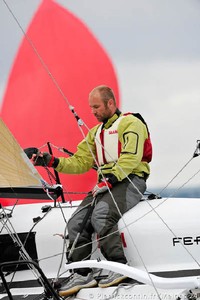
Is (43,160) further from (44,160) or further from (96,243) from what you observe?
(96,243)

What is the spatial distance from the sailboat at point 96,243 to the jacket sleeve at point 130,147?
0.19m

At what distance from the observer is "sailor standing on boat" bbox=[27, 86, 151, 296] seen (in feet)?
9.12

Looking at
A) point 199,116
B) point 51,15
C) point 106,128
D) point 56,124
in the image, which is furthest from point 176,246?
point 51,15

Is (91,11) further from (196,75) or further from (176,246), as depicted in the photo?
(176,246)

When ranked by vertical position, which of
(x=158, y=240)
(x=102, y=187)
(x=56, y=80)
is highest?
(x=56, y=80)

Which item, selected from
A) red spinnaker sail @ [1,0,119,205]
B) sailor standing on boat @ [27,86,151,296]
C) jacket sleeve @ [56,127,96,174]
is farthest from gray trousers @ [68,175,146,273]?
red spinnaker sail @ [1,0,119,205]

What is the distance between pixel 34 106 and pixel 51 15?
0.75m

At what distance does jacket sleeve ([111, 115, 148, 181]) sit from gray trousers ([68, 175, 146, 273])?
65 mm

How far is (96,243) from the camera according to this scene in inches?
115

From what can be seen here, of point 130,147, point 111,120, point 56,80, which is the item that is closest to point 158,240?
point 130,147

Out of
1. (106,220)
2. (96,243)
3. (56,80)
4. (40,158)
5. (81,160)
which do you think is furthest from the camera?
(56,80)

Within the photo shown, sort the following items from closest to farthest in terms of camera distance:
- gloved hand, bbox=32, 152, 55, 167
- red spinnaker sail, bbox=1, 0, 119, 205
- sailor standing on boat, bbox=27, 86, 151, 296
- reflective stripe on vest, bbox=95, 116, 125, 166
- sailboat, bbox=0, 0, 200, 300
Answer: sailboat, bbox=0, 0, 200, 300, sailor standing on boat, bbox=27, 86, 151, 296, reflective stripe on vest, bbox=95, 116, 125, 166, gloved hand, bbox=32, 152, 55, 167, red spinnaker sail, bbox=1, 0, 119, 205

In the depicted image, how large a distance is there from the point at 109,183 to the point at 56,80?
6.91 feet

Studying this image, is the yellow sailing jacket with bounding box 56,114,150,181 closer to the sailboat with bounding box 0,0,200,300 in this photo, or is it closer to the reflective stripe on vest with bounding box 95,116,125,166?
the reflective stripe on vest with bounding box 95,116,125,166
